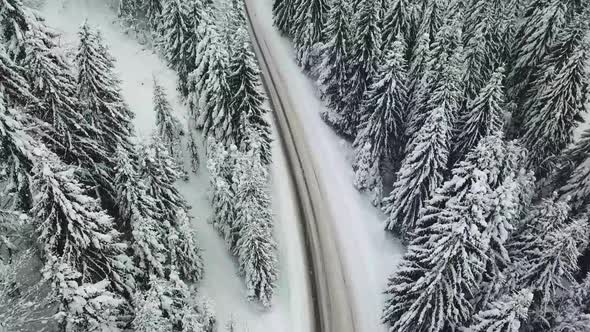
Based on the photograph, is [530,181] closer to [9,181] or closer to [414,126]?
[414,126]

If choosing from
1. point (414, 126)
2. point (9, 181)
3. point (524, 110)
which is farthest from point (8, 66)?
point (524, 110)

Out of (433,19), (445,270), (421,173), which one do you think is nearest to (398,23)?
(433,19)

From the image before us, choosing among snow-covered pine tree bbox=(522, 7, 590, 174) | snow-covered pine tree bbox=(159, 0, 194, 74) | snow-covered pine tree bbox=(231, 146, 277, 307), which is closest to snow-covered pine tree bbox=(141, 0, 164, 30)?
snow-covered pine tree bbox=(159, 0, 194, 74)

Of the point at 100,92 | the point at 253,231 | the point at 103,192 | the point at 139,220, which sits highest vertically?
the point at 100,92

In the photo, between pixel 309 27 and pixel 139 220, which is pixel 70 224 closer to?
pixel 139 220

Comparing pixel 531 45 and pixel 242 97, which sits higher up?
pixel 531 45

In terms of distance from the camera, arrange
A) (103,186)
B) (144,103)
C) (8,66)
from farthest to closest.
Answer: (144,103) → (103,186) → (8,66)
